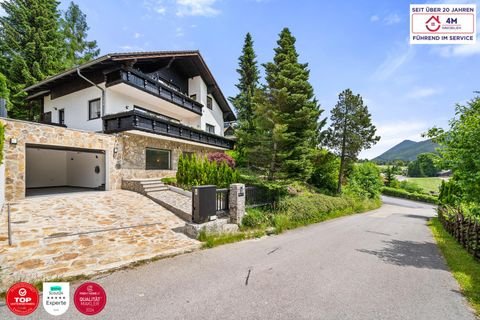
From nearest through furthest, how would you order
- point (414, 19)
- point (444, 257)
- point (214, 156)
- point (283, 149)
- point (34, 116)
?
point (444, 257) → point (414, 19) → point (283, 149) → point (214, 156) → point (34, 116)

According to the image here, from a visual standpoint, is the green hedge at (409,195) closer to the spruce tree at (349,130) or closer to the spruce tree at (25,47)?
the spruce tree at (349,130)

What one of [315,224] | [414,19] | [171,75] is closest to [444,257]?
[315,224]

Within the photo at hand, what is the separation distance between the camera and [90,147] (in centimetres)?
1220

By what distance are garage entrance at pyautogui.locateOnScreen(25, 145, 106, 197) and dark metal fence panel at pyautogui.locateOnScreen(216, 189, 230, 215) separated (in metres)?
9.79

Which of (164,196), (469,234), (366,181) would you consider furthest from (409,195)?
(164,196)

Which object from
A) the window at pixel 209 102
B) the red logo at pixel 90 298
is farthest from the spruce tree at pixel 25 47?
the red logo at pixel 90 298

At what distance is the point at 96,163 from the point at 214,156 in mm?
8578

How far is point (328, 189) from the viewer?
2172 centimetres

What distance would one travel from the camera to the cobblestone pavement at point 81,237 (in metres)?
4.69

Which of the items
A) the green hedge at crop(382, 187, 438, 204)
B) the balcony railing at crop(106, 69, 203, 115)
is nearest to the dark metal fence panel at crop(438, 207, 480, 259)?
the balcony railing at crop(106, 69, 203, 115)

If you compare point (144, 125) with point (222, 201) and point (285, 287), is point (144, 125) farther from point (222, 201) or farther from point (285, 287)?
point (285, 287)

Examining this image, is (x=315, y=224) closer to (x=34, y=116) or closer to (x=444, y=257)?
(x=444, y=257)

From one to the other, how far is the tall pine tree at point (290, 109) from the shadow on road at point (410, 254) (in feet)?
18.6

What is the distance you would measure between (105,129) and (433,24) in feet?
56.0
